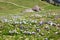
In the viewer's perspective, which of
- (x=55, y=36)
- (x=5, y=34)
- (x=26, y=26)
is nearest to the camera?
(x=55, y=36)

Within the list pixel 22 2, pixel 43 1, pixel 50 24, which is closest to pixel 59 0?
pixel 43 1

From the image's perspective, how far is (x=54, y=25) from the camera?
3117 centimetres

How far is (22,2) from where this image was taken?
74312 mm

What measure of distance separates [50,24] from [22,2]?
4310 centimetres

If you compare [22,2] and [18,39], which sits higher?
[18,39]

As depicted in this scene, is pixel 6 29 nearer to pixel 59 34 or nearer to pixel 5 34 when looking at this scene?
pixel 5 34

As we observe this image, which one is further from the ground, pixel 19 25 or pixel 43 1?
pixel 19 25

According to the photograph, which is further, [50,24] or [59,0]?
[59,0]

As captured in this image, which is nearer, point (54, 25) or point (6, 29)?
point (6, 29)

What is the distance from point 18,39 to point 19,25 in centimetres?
705

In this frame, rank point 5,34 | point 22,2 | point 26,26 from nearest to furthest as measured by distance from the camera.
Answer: point 5,34 → point 26,26 → point 22,2

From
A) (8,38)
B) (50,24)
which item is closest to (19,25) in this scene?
(50,24)

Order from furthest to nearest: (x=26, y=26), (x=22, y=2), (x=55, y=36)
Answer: (x=22, y=2) → (x=26, y=26) → (x=55, y=36)

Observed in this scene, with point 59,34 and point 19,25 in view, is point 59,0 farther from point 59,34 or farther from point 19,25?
point 59,34
